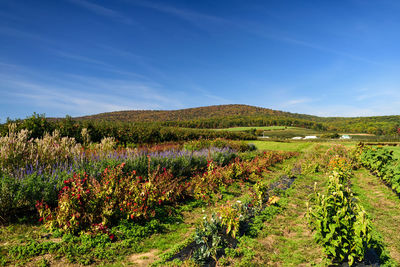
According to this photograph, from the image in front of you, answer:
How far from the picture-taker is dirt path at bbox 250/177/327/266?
321 centimetres

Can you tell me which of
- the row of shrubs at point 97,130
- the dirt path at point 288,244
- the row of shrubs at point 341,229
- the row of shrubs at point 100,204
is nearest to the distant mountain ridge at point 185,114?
the row of shrubs at point 97,130

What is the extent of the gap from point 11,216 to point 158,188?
2.88 metres

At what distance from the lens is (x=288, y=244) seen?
372 centimetres

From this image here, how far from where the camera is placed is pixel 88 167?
523cm

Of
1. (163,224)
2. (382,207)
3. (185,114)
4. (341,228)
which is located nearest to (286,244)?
(341,228)

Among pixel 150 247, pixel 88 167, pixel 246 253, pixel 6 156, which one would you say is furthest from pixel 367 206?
pixel 6 156

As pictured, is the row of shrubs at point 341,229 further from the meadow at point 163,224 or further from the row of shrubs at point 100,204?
the row of shrubs at point 100,204

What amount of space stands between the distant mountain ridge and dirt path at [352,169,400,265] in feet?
168

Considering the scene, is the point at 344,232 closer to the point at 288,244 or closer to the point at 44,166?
the point at 288,244

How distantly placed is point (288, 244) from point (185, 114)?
7676 cm

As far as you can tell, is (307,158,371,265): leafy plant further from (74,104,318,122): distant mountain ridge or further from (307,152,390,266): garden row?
(74,104,318,122): distant mountain ridge

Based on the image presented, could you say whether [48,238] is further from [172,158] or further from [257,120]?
[257,120]

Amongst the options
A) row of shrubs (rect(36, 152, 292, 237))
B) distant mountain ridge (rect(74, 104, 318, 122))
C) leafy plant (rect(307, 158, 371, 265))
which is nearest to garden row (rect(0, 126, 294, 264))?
row of shrubs (rect(36, 152, 292, 237))

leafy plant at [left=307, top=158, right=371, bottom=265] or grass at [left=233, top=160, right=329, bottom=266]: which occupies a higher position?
leafy plant at [left=307, top=158, right=371, bottom=265]
